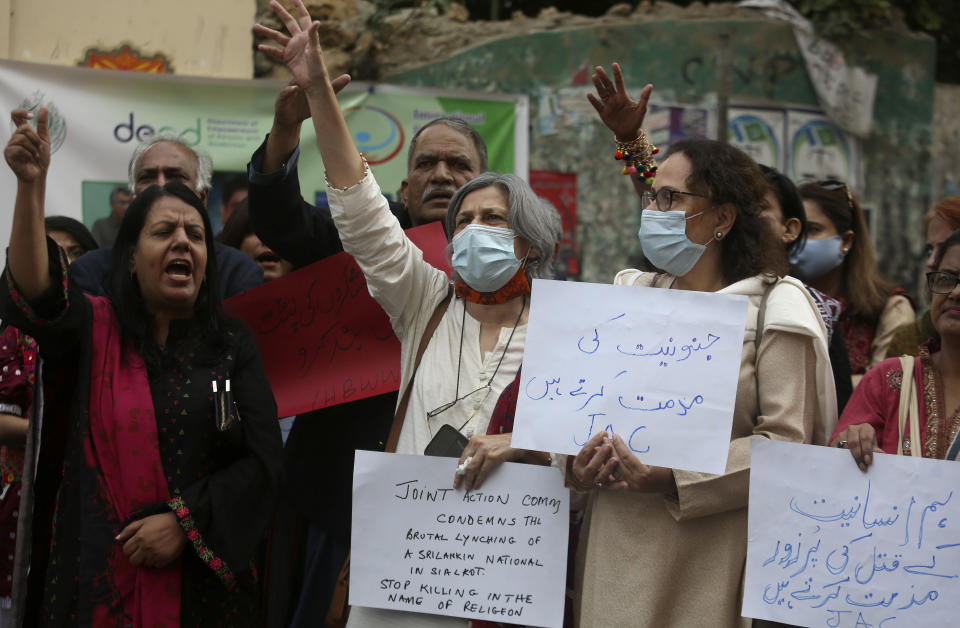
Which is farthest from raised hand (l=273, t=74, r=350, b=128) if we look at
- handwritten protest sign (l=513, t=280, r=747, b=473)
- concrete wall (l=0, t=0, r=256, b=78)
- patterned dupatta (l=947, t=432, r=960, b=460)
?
concrete wall (l=0, t=0, r=256, b=78)

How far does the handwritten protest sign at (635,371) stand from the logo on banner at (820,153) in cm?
526

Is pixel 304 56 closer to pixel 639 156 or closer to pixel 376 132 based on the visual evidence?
pixel 639 156

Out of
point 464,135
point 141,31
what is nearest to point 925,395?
point 464,135

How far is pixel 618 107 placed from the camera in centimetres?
288

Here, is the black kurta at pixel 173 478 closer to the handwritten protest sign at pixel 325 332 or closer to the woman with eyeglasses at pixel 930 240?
the handwritten protest sign at pixel 325 332

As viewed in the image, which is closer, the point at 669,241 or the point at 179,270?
the point at 669,241

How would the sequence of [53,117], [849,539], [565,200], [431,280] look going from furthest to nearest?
[565,200]
[53,117]
[431,280]
[849,539]

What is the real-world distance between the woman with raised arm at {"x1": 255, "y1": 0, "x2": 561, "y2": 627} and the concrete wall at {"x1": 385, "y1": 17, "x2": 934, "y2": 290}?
404 cm

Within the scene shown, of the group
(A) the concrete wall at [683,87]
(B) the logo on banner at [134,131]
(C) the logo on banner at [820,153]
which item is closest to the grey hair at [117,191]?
(B) the logo on banner at [134,131]

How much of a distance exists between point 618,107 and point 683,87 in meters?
4.47

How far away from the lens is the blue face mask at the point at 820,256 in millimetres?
4152

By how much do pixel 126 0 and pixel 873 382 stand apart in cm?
514

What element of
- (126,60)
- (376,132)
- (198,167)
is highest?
(126,60)

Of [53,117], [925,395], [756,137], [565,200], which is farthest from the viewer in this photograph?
[756,137]
